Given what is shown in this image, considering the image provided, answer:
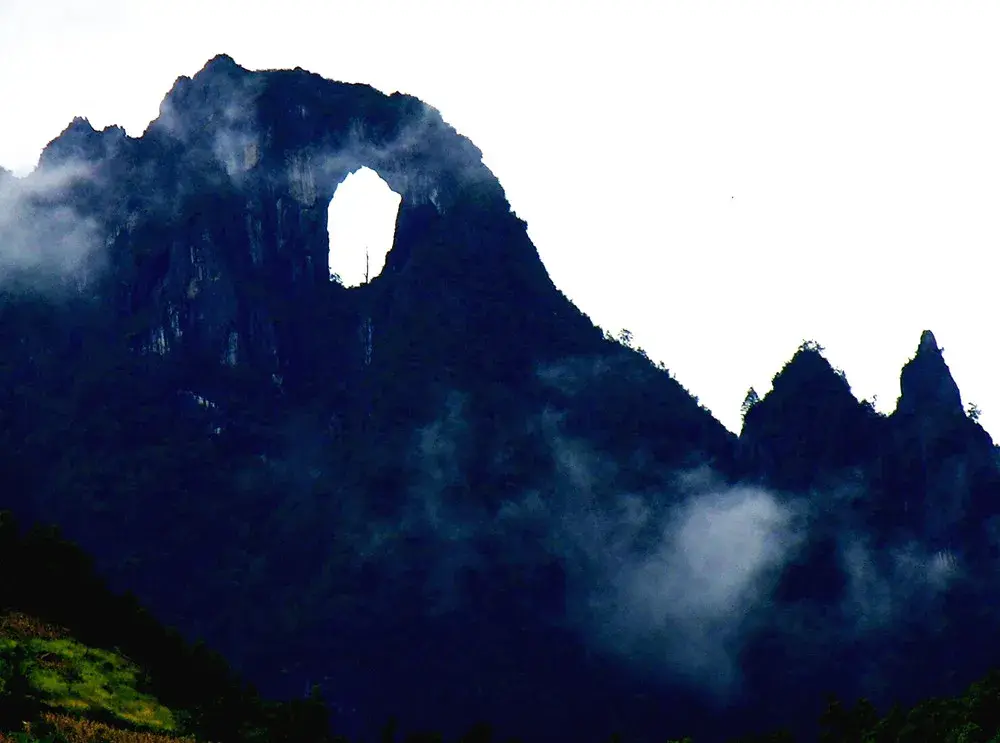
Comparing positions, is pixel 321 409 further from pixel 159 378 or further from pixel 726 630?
pixel 726 630

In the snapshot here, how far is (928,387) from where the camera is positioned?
599ft

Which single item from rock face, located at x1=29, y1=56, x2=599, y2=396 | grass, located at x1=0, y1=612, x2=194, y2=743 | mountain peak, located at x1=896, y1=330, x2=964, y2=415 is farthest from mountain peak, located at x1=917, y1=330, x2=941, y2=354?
grass, located at x1=0, y1=612, x2=194, y2=743

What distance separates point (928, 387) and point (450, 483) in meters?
58.6

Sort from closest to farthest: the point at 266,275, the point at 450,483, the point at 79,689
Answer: the point at 79,689 < the point at 450,483 < the point at 266,275

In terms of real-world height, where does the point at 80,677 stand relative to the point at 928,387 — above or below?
below

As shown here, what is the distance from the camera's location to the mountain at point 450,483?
159 m

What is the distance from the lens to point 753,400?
193375 millimetres

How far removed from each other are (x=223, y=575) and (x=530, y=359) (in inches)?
1903

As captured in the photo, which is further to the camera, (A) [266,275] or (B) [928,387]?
(A) [266,275]

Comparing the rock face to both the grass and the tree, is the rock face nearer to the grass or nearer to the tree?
the tree

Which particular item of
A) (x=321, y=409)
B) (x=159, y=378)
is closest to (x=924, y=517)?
(x=321, y=409)

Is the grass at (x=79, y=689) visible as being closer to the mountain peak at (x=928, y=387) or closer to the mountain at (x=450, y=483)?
the mountain at (x=450, y=483)

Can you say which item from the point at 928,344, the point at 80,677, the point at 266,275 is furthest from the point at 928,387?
the point at 80,677

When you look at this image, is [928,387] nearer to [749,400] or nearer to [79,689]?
[749,400]
